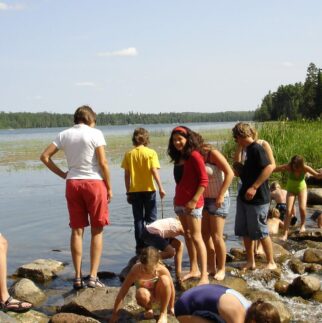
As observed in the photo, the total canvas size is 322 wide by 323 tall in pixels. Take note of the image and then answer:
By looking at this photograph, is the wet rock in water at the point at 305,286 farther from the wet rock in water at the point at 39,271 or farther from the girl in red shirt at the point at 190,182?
the wet rock in water at the point at 39,271

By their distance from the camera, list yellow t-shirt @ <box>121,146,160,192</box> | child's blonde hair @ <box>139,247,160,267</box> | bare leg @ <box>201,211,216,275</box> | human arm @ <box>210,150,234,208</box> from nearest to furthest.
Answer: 1. child's blonde hair @ <box>139,247,160,267</box>
2. human arm @ <box>210,150,234,208</box>
3. bare leg @ <box>201,211,216,275</box>
4. yellow t-shirt @ <box>121,146,160,192</box>

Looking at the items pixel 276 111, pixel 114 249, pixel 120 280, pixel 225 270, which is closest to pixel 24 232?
pixel 114 249

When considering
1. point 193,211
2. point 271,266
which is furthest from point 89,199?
point 271,266

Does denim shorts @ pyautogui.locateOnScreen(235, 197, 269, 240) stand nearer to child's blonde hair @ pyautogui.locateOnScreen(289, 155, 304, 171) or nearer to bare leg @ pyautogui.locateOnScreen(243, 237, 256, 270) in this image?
bare leg @ pyautogui.locateOnScreen(243, 237, 256, 270)

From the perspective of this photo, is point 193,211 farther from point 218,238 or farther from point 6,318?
point 6,318

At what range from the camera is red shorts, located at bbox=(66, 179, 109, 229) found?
238 inches

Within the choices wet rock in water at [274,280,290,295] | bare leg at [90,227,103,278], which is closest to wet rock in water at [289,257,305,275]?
wet rock in water at [274,280,290,295]

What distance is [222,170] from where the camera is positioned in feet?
20.5

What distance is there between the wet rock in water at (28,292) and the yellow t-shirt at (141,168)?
75.2 inches

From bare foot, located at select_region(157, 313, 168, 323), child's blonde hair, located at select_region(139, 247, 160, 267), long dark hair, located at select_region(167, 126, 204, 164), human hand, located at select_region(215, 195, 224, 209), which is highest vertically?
long dark hair, located at select_region(167, 126, 204, 164)

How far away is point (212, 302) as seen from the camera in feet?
14.1

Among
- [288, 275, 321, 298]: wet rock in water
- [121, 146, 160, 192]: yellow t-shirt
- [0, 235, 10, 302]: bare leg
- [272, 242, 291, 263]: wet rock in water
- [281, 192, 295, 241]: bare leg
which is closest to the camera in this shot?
[0, 235, 10, 302]: bare leg

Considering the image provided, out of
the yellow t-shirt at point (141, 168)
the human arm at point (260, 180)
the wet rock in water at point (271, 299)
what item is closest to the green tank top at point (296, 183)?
the human arm at point (260, 180)

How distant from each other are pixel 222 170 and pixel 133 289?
1.69m
